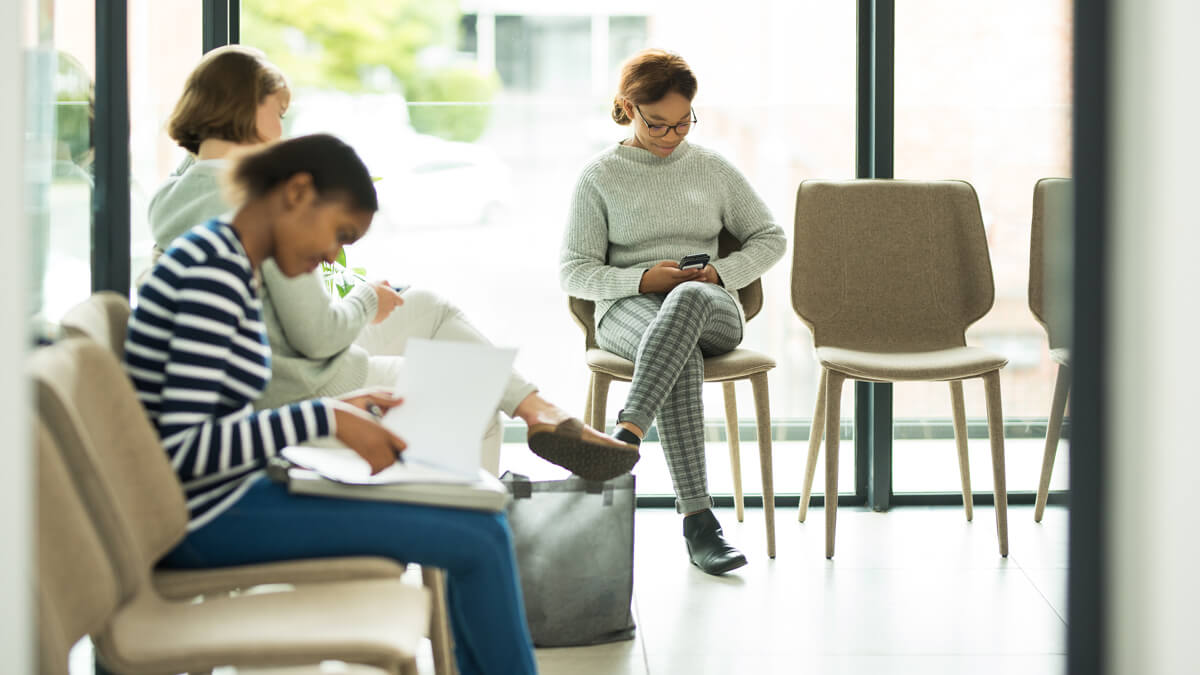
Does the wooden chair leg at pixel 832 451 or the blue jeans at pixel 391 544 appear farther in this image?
the wooden chair leg at pixel 832 451

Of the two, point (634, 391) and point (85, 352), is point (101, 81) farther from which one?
point (634, 391)

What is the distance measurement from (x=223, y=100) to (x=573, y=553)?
115 cm

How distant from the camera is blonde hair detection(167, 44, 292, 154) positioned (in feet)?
7.73

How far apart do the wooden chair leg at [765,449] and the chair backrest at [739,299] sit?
0.89ft

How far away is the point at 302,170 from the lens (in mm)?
1815

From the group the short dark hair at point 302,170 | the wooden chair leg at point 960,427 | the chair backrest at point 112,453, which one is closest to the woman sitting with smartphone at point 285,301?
the short dark hair at point 302,170

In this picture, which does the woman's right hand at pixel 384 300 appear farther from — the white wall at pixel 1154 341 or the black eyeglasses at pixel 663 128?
the white wall at pixel 1154 341

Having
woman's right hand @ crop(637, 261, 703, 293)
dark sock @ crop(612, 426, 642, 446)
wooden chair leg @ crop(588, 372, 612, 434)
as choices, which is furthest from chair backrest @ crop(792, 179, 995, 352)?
dark sock @ crop(612, 426, 642, 446)

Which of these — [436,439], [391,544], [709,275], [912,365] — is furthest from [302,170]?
[912,365]

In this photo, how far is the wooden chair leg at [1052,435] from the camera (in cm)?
350

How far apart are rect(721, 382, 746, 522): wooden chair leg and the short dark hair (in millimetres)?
1857

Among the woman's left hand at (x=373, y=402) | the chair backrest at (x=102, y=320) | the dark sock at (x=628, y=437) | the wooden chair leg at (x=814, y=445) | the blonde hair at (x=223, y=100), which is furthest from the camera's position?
the wooden chair leg at (x=814, y=445)

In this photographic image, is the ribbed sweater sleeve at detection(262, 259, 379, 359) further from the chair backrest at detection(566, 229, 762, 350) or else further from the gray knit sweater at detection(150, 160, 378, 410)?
the chair backrest at detection(566, 229, 762, 350)

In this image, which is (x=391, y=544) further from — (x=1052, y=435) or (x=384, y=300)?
(x=1052, y=435)
